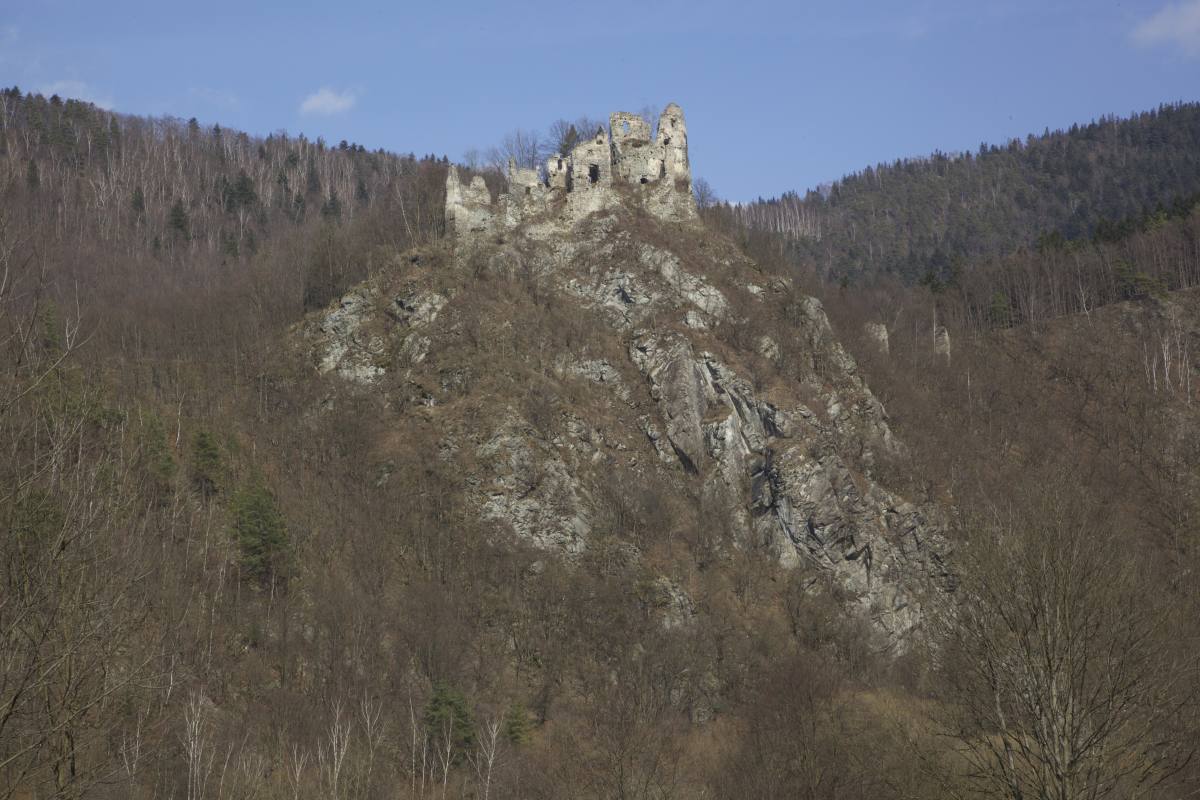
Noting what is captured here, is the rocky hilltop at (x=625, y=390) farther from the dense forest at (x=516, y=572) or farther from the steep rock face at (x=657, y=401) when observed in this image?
the dense forest at (x=516, y=572)

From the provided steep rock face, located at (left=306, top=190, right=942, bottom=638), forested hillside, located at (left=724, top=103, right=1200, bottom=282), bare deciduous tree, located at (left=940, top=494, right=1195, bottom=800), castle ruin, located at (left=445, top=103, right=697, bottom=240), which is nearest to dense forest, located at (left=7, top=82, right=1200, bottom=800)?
bare deciduous tree, located at (left=940, top=494, right=1195, bottom=800)

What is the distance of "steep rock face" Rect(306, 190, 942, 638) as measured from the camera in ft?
190

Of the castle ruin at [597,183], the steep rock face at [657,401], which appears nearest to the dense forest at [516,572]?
the steep rock face at [657,401]

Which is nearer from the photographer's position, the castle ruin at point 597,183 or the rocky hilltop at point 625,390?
the rocky hilltop at point 625,390

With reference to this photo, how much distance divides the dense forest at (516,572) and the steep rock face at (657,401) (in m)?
1.15

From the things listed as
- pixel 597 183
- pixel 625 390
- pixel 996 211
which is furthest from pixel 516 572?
pixel 996 211

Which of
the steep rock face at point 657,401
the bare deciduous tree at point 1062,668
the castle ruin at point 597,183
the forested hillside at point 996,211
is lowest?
the bare deciduous tree at point 1062,668

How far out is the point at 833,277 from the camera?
13925cm

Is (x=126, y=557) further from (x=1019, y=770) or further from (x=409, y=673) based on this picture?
(x=409, y=673)

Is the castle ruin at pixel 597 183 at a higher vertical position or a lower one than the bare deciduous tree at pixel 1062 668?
higher

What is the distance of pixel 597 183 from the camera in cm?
7469

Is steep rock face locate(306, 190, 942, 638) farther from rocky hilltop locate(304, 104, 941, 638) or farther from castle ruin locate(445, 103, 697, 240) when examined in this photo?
castle ruin locate(445, 103, 697, 240)

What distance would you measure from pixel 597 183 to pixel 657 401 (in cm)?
Result: 1852

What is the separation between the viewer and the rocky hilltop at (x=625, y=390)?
189ft
